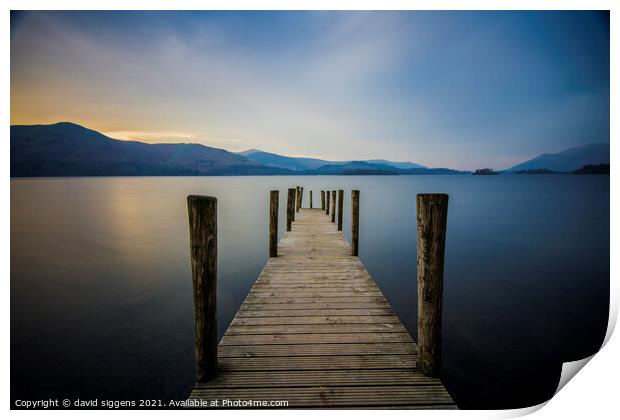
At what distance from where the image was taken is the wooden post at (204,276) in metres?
2.41

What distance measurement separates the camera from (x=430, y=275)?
255 cm

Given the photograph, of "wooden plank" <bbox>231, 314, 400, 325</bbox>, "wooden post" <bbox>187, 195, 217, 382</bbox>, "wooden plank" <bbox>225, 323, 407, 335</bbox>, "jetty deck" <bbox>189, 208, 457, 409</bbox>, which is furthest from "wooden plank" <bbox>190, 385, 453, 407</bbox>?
"wooden plank" <bbox>231, 314, 400, 325</bbox>

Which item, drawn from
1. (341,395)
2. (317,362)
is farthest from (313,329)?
(341,395)

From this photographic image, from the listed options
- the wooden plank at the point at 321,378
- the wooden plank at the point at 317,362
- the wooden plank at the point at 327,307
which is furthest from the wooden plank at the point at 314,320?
the wooden plank at the point at 321,378

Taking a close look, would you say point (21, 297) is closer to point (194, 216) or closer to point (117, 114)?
point (194, 216)

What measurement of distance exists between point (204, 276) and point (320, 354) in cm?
142

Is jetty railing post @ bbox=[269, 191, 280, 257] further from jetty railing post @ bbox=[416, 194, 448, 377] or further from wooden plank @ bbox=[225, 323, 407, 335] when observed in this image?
jetty railing post @ bbox=[416, 194, 448, 377]

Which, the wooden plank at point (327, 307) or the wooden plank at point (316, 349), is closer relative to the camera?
the wooden plank at point (316, 349)

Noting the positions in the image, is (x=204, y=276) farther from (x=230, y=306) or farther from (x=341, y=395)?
(x=230, y=306)

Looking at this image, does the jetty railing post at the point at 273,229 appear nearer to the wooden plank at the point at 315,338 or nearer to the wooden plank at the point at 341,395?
the wooden plank at the point at 315,338

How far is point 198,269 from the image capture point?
2434mm

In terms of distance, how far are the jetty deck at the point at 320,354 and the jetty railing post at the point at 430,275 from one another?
192 mm
